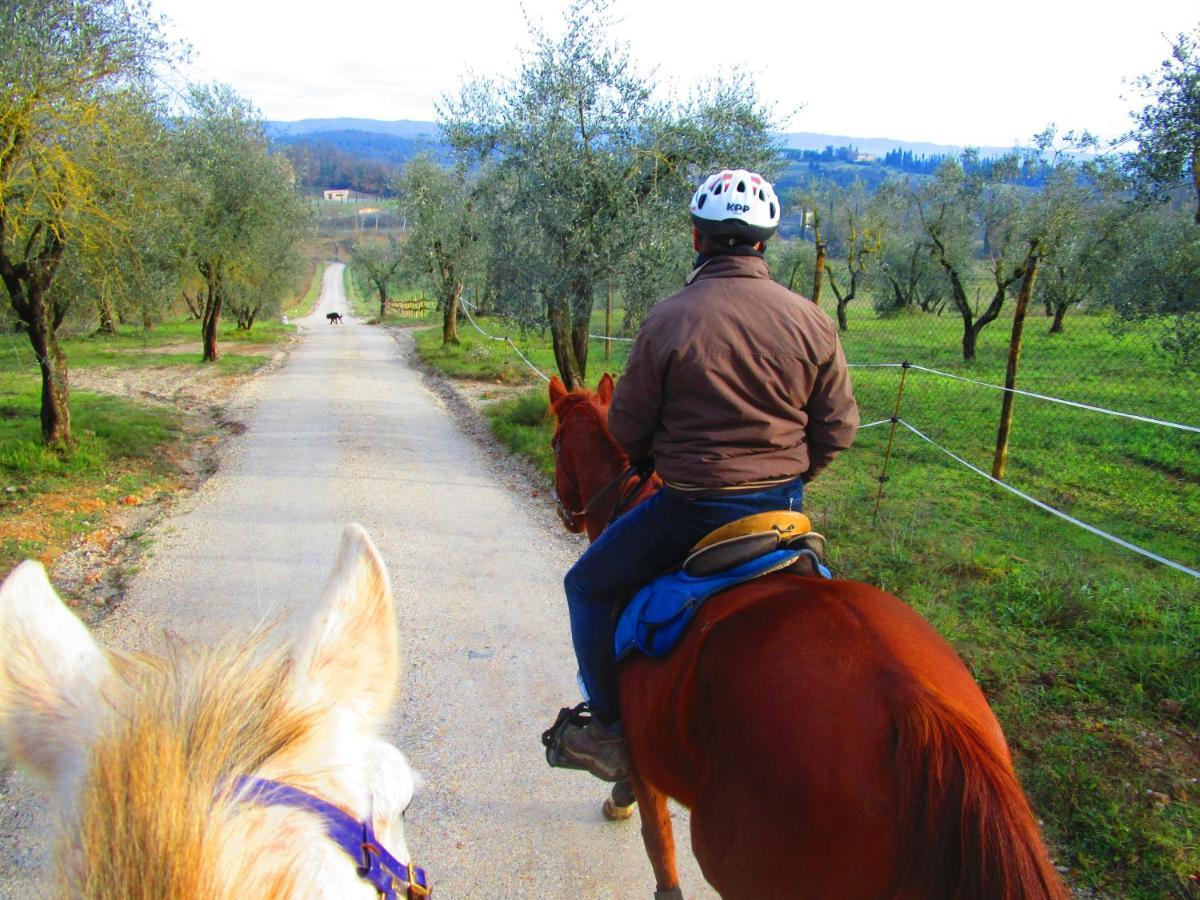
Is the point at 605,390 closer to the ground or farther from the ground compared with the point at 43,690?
farther from the ground

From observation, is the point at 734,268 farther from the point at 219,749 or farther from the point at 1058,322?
the point at 1058,322

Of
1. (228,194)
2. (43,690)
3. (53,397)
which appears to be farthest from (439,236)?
(43,690)

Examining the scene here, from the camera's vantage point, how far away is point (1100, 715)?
146 inches

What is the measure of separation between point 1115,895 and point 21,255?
11022 millimetres

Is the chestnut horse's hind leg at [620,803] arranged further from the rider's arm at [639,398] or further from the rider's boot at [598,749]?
the rider's arm at [639,398]

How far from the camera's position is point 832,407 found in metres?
2.40

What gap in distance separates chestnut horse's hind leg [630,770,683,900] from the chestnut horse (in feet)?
2.12

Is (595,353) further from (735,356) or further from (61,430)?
(735,356)

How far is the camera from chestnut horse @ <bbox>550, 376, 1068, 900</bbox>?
140 centimetres

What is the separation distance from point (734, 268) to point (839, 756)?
1.55 meters

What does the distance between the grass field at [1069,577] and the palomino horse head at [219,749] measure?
10.3ft

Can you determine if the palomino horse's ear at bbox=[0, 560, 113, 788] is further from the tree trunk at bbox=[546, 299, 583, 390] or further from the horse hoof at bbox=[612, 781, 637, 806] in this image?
the tree trunk at bbox=[546, 299, 583, 390]

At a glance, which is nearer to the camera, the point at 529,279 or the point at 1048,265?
the point at 529,279

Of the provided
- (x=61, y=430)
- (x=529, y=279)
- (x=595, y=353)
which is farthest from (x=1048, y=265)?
(x=61, y=430)
